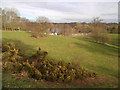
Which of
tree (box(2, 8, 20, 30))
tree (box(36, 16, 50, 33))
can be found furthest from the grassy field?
tree (box(2, 8, 20, 30))

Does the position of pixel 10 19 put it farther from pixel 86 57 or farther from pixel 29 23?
pixel 86 57

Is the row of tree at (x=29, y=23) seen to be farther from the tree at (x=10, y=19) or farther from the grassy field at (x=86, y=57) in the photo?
the grassy field at (x=86, y=57)

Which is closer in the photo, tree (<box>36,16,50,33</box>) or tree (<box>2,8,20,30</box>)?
tree (<box>36,16,50,33</box>)

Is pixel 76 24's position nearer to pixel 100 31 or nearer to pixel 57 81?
pixel 100 31

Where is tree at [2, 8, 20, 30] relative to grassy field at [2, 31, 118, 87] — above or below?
above

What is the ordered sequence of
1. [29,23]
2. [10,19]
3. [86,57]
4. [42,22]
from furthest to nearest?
[29,23] < [10,19] < [42,22] < [86,57]

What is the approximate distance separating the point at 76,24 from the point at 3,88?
41.8 meters

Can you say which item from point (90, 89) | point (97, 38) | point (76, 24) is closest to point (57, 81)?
point (90, 89)

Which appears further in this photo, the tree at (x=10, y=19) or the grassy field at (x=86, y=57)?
the tree at (x=10, y=19)

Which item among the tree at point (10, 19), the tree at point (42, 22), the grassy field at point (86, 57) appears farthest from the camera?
the tree at point (10, 19)

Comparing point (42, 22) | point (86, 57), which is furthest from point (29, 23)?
point (86, 57)

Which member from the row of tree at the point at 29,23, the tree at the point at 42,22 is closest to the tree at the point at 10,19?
the row of tree at the point at 29,23

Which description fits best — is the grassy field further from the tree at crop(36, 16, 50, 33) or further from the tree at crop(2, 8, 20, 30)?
the tree at crop(2, 8, 20, 30)

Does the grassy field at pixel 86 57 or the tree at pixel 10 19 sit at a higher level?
the tree at pixel 10 19
